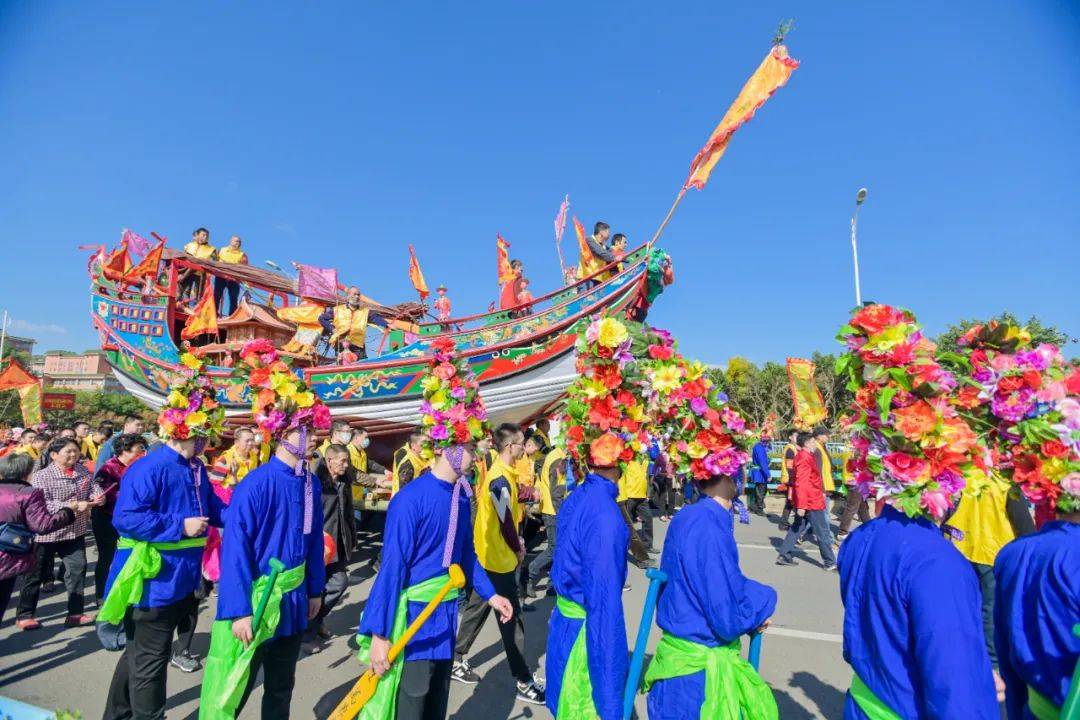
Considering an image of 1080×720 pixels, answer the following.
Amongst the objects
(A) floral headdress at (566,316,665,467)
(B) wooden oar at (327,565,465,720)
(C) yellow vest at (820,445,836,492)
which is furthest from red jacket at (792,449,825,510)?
(B) wooden oar at (327,565,465,720)

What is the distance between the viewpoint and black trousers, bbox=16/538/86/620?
16.2ft

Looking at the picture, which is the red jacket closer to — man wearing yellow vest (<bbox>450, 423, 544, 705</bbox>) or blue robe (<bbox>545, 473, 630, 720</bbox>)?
man wearing yellow vest (<bbox>450, 423, 544, 705</bbox>)

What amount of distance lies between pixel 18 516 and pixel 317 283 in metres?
8.74

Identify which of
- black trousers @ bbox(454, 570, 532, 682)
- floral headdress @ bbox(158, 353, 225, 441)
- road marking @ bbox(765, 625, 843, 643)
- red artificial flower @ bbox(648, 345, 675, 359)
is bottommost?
road marking @ bbox(765, 625, 843, 643)

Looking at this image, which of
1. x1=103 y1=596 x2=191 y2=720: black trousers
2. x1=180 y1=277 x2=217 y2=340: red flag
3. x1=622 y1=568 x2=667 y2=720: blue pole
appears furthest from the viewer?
x1=180 y1=277 x2=217 y2=340: red flag

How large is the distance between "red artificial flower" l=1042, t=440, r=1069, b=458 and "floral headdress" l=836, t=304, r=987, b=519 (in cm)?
50

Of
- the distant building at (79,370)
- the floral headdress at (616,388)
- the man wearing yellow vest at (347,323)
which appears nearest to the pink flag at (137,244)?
the man wearing yellow vest at (347,323)

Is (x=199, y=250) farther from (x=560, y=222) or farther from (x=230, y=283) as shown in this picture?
(x=560, y=222)

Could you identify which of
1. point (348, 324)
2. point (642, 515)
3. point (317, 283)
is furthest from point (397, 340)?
point (642, 515)

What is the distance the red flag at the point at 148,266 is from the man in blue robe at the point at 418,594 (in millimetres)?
12363

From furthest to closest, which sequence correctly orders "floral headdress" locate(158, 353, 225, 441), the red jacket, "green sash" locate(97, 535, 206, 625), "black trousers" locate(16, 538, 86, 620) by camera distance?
the red jacket < "black trousers" locate(16, 538, 86, 620) < "floral headdress" locate(158, 353, 225, 441) < "green sash" locate(97, 535, 206, 625)

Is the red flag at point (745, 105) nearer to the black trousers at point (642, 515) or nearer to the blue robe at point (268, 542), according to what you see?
the black trousers at point (642, 515)

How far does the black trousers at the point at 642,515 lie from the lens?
7848 mm

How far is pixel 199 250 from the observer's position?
12297 millimetres
